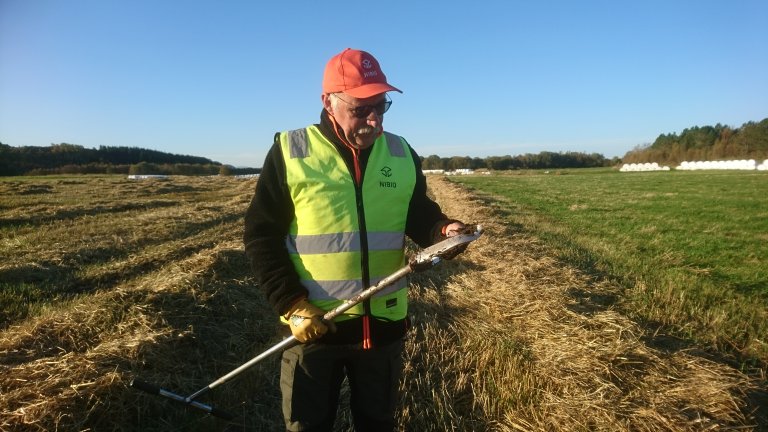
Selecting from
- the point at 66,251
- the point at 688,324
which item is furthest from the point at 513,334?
the point at 66,251

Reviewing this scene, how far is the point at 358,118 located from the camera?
2.31 meters

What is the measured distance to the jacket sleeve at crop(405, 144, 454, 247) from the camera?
267 cm

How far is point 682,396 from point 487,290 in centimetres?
272

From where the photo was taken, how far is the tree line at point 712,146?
3189 inches

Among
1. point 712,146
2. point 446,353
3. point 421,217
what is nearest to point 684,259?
point 446,353

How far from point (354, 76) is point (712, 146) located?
110844 millimetres

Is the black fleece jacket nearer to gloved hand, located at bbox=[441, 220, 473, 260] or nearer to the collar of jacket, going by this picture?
the collar of jacket

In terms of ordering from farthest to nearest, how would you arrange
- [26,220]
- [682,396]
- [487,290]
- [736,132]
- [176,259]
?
[736,132], [26,220], [176,259], [487,290], [682,396]

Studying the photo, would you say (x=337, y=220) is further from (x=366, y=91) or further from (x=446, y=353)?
(x=446, y=353)

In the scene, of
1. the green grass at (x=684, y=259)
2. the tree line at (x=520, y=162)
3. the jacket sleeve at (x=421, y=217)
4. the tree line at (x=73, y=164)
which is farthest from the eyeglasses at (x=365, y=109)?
the tree line at (x=520, y=162)

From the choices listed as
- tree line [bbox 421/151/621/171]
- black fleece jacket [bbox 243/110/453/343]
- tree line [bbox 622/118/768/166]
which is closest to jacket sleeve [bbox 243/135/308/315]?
black fleece jacket [bbox 243/110/453/343]

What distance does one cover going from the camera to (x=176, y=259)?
9016 mm

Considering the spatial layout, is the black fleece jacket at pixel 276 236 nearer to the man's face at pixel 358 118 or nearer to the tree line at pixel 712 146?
the man's face at pixel 358 118

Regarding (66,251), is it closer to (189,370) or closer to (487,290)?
(189,370)
